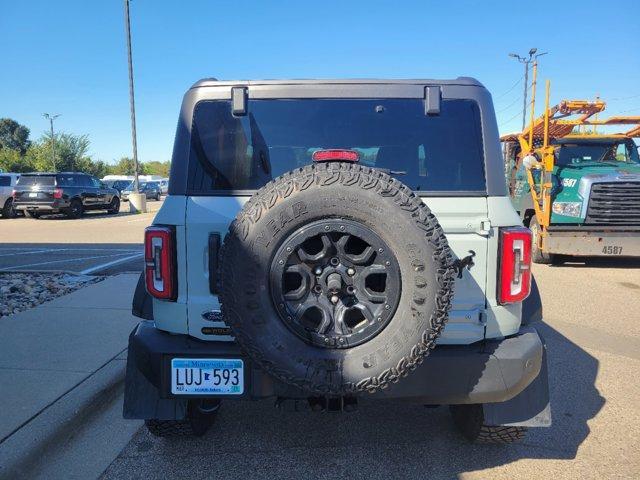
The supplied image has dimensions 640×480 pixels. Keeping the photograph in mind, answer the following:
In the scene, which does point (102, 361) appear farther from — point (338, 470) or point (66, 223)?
point (66, 223)

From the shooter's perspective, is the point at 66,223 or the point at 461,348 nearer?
the point at 461,348

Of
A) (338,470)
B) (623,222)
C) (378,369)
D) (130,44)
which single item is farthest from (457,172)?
(130,44)

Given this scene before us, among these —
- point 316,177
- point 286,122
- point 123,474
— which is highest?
point 286,122

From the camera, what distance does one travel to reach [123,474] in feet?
9.00

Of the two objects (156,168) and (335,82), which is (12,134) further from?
(335,82)

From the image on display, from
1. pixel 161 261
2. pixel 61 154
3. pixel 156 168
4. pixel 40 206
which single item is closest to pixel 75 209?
pixel 40 206

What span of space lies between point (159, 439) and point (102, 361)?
48.3 inches

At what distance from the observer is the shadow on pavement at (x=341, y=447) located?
109 inches

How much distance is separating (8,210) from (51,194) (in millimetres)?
2529

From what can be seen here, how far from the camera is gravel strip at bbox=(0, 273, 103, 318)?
620cm

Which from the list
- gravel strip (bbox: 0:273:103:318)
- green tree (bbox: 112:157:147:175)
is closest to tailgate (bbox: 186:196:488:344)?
gravel strip (bbox: 0:273:103:318)

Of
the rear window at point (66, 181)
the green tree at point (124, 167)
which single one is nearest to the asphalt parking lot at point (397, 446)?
the rear window at point (66, 181)

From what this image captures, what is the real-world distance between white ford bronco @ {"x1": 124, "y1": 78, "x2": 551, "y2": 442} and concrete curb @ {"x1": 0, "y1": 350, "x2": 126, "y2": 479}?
0.65 metres

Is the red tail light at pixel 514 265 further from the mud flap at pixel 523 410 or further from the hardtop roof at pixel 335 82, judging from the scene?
the hardtop roof at pixel 335 82
